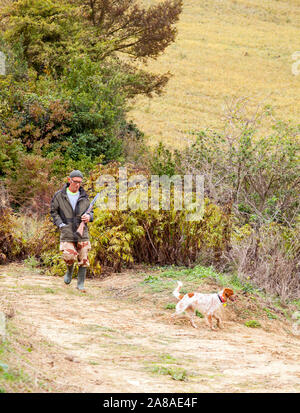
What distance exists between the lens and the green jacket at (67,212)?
864 cm

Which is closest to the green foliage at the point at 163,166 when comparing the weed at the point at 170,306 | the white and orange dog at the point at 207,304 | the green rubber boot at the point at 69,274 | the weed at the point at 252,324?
the green rubber boot at the point at 69,274

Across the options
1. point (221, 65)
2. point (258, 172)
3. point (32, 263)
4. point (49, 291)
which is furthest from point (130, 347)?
point (221, 65)

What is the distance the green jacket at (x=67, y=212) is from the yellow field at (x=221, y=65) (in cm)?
1706

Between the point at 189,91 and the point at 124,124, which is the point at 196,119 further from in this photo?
the point at 124,124

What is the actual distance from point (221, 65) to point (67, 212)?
128 ft

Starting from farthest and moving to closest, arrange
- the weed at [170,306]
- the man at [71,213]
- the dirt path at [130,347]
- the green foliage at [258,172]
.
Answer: the green foliage at [258,172]
the man at [71,213]
the weed at [170,306]
the dirt path at [130,347]

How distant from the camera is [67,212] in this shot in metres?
8.66

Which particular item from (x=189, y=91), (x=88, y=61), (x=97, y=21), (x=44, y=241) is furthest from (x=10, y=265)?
(x=189, y=91)

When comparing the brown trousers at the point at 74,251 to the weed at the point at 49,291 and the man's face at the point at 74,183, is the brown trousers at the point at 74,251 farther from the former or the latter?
the man's face at the point at 74,183

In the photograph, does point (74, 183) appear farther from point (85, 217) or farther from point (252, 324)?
point (252, 324)

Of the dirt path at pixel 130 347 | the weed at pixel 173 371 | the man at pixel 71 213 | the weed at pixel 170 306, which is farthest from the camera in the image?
the man at pixel 71 213

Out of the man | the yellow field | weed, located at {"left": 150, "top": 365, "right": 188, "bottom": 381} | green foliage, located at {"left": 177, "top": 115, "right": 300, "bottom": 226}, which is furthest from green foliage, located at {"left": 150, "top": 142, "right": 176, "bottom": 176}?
the yellow field

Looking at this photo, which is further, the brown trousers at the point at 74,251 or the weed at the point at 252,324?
the brown trousers at the point at 74,251

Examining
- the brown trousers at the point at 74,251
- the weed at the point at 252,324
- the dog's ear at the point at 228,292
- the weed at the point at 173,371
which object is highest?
the brown trousers at the point at 74,251
